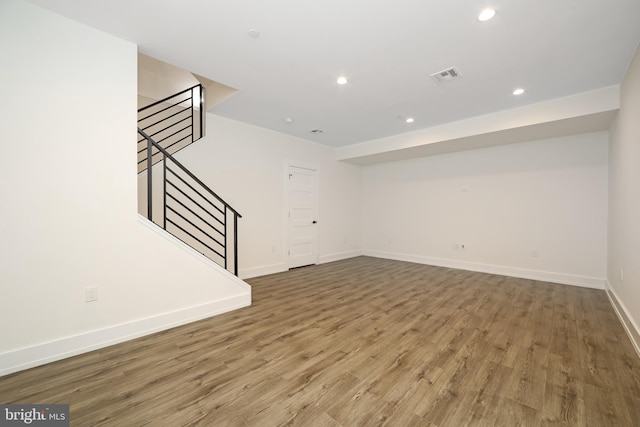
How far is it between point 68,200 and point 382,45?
3129mm

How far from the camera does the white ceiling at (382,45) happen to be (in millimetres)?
2055

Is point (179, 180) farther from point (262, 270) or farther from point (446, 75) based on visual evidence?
point (446, 75)

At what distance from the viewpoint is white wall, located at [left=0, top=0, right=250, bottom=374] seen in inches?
77.5

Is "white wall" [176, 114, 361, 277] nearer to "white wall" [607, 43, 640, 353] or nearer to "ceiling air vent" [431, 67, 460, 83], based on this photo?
"ceiling air vent" [431, 67, 460, 83]

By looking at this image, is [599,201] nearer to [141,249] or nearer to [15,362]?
[141,249]

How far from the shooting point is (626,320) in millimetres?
2639

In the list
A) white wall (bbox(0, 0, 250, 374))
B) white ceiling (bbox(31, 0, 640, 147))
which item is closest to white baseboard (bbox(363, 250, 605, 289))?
white ceiling (bbox(31, 0, 640, 147))

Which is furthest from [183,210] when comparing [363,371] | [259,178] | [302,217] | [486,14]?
[486,14]

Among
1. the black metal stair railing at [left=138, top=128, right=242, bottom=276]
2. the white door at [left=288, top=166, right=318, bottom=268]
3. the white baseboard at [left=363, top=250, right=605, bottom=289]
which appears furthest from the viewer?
the white door at [left=288, top=166, right=318, bottom=268]

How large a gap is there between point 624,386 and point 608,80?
3374 millimetres

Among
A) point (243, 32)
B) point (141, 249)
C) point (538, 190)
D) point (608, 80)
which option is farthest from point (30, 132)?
point (538, 190)

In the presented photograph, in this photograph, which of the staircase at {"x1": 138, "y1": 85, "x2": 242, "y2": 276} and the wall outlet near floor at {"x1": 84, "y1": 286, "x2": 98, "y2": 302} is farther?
the staircase at {"x1": 138, "y1": 85, "x2": 242, "y2": 276}

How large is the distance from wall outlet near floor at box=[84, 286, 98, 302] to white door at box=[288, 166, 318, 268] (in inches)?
134

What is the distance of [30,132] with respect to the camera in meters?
2.04
